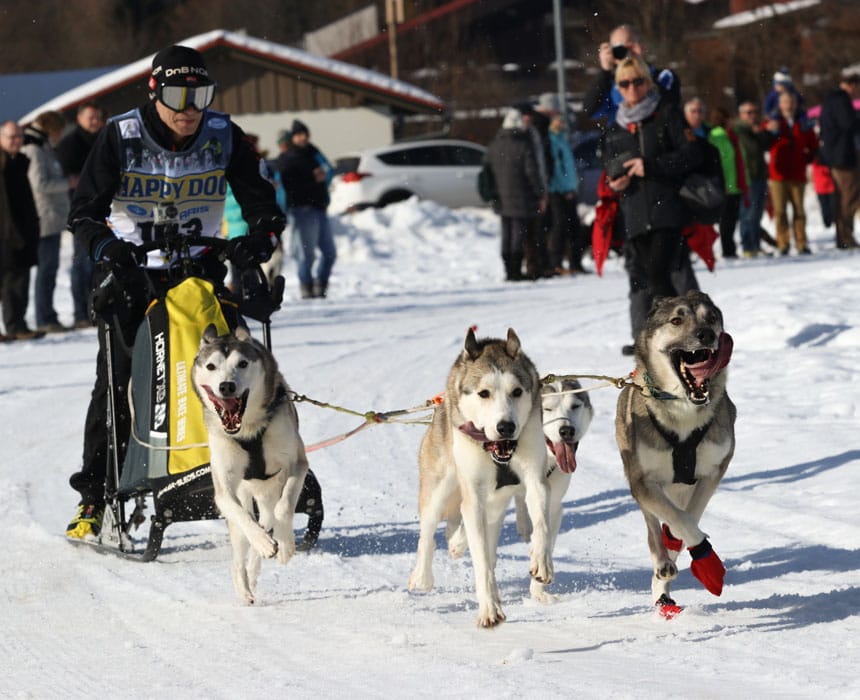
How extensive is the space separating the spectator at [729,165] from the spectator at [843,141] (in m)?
0.90

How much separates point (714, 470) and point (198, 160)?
2.15 meters

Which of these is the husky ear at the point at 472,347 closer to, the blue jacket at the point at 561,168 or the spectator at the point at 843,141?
the blue jacket at the point at 561,168

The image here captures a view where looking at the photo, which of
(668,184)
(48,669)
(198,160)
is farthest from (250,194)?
(668,184)

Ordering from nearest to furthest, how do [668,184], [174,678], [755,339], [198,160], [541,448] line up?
[174,678] → [541,448] → [198,160] → [668,184] → [755,339]

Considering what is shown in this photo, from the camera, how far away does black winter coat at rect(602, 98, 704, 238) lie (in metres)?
7.70

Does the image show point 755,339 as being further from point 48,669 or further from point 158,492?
point 48,669

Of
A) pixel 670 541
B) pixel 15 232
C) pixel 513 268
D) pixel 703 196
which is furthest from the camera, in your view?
pixel 513 268

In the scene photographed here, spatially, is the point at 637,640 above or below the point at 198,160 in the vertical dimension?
below

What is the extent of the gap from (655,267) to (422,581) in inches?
148

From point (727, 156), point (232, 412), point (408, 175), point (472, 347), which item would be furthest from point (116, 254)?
point (408, 175)

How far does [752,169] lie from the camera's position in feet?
52.6

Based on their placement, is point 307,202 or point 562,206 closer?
point 307,202

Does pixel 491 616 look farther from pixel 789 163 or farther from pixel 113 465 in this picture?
pixel 789 163

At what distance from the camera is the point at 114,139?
5008mm
